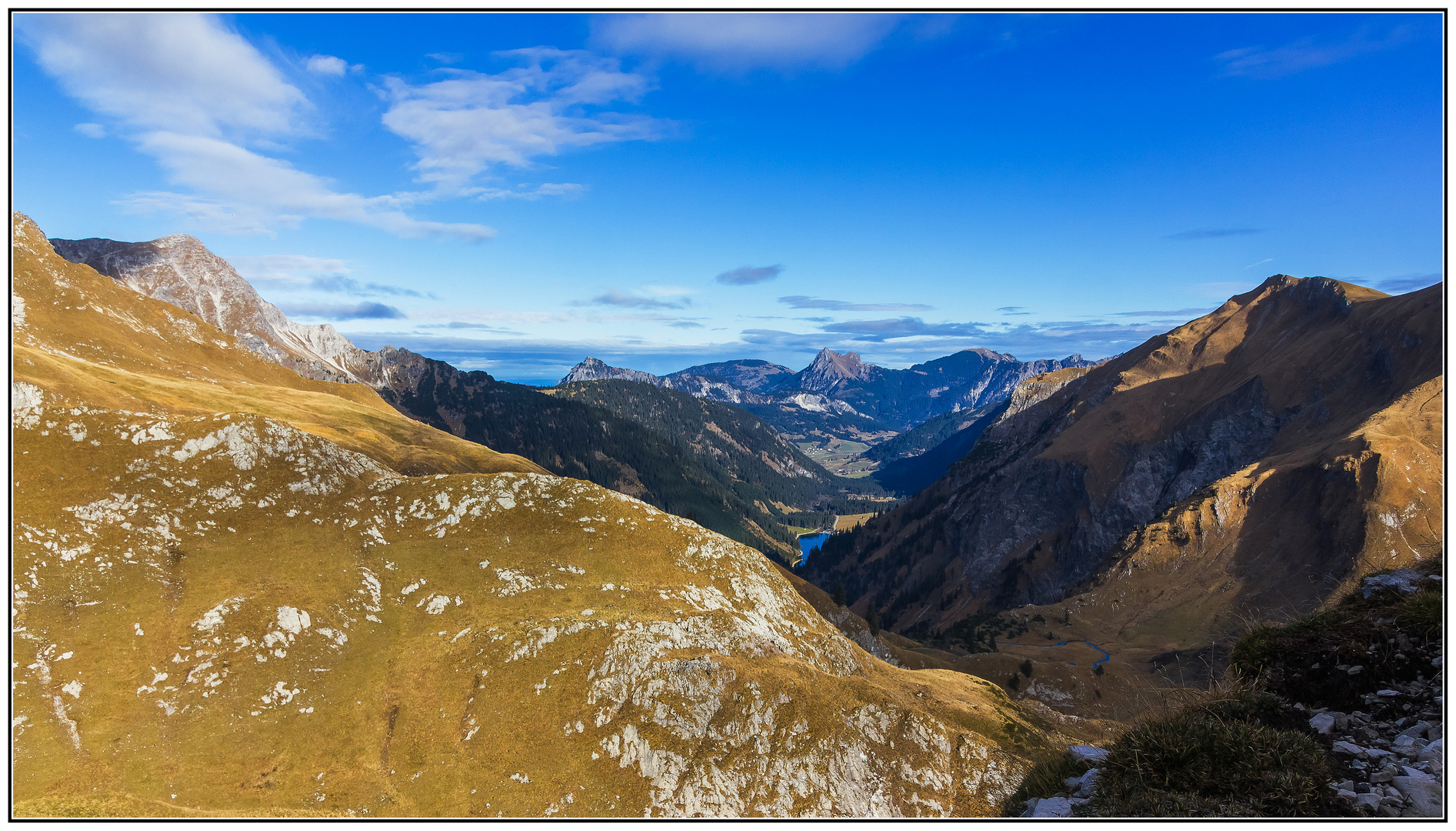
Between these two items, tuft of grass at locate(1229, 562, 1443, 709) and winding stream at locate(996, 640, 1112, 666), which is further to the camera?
winding stream at locate(996, 640, 1112, 666)

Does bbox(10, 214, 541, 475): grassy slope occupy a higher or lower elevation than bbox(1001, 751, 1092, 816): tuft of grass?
higher

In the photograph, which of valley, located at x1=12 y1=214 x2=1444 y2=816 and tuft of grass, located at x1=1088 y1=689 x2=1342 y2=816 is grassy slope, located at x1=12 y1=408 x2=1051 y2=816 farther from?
tuft of grass, located at x1=1088 y1=689 x2=1342 y2=816

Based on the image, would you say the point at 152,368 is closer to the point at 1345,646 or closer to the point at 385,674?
the point at 385,674

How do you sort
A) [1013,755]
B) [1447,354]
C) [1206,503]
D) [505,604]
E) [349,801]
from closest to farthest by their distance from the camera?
1. [1447,354]
2. [349,801]
3. [1013,755]
4. [505,604]
5. [1206,503]

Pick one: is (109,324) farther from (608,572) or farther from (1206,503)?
(1206,503)

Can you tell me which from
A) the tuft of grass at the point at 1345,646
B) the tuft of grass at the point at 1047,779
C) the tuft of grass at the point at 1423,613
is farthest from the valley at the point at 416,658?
the tuft of grass at the point at 1423,613

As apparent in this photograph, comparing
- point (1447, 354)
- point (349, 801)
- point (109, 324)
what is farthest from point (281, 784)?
point (109, 324)

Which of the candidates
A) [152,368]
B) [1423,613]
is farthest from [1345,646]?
[152,368]

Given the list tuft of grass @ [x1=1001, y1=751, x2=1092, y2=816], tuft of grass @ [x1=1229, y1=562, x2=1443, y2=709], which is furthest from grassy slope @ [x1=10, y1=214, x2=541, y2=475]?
tuft of grass @ [x1=1229, y1=562, x2=1443, y2=709]
